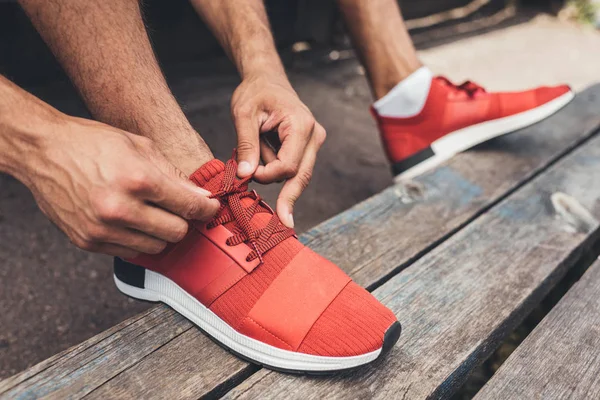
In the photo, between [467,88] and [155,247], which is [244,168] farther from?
[467,88]

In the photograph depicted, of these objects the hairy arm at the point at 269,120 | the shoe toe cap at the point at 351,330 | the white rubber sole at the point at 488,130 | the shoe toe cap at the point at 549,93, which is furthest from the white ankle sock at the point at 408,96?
the shoe toe cap at the point at 351,330

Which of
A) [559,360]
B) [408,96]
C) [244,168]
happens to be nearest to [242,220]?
[244,168]

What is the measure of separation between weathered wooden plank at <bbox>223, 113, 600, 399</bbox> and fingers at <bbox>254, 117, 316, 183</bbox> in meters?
0.32

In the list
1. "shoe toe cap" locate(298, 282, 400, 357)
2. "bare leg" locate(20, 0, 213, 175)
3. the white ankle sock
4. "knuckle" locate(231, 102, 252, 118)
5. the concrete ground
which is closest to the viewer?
"shoe toe cap" locate(298, 282, 400, 357)

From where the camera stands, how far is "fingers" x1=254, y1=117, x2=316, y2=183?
3.07ft

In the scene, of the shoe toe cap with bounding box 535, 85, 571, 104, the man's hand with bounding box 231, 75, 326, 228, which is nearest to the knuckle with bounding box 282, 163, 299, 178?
the man's hand with bounding box 231, 75, 326, 228

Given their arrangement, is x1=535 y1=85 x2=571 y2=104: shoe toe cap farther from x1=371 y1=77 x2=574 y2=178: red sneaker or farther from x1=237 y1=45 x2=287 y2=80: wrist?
x1=237 y1=45 x2=287 y2=80: wrist

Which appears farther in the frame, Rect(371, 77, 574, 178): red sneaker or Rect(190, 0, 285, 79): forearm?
Rect(371, 77, 574, 178): red sneaker

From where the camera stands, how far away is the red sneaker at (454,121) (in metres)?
1.52

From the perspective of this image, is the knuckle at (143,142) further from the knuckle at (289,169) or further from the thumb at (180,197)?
the knuckle at (289,169)

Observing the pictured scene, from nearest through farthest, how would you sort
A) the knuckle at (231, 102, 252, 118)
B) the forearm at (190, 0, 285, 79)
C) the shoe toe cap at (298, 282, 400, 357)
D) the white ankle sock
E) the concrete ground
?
1. the shoe toe cap at (298, 282, 400, 357)
2. the knuckle at (231, 102, 252, 118)
3. the forearm at (190, 0, 285, 79)
4. the concrete ground
5. the white ankle sock

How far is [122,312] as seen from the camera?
1.31 m

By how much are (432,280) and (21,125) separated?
0.82 meters

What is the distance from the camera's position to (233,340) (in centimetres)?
83
